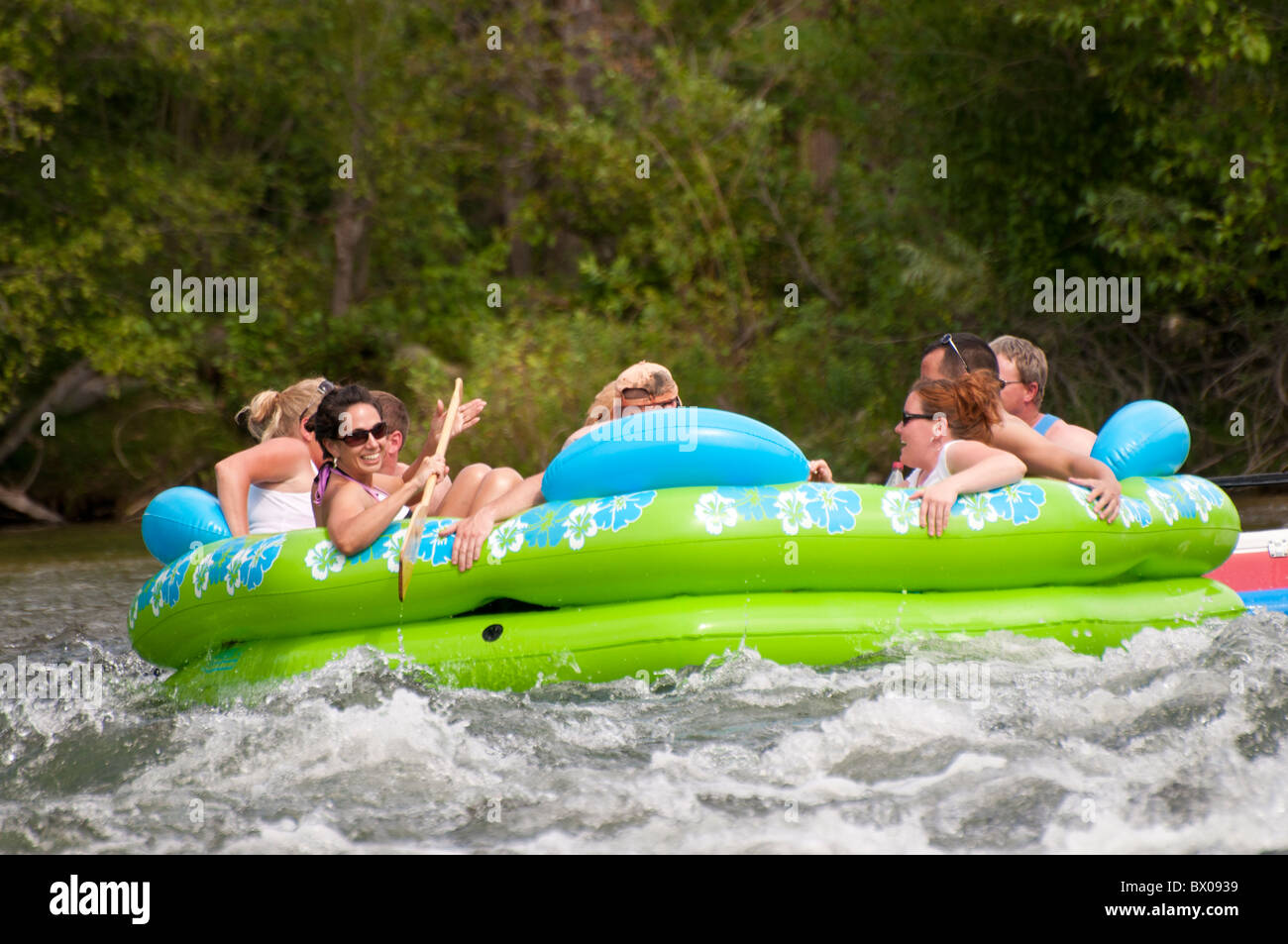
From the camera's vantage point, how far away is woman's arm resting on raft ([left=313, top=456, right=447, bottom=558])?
3.50 meters

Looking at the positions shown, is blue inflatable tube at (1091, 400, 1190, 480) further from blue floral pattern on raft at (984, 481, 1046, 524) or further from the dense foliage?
the dense foliage

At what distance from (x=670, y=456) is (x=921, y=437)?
783mm

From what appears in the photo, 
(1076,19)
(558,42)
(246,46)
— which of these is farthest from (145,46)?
(1076,19)

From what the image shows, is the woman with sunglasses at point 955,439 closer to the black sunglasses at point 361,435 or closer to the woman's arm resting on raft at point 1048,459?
the woman's arm resting on raft at point 1048,459

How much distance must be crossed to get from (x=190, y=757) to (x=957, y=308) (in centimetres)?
723

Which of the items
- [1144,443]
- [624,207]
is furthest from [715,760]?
[624,207]

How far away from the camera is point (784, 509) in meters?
3.49

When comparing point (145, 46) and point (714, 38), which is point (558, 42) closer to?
point (714, 38)

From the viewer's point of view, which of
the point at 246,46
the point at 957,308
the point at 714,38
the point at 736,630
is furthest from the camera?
the point at 714,38

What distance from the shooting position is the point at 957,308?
9.38 metres

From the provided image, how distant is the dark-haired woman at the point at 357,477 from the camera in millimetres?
3514

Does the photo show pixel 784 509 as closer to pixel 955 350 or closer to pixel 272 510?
pixel 955 350

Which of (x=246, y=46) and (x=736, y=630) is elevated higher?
(x=246, y=46)
